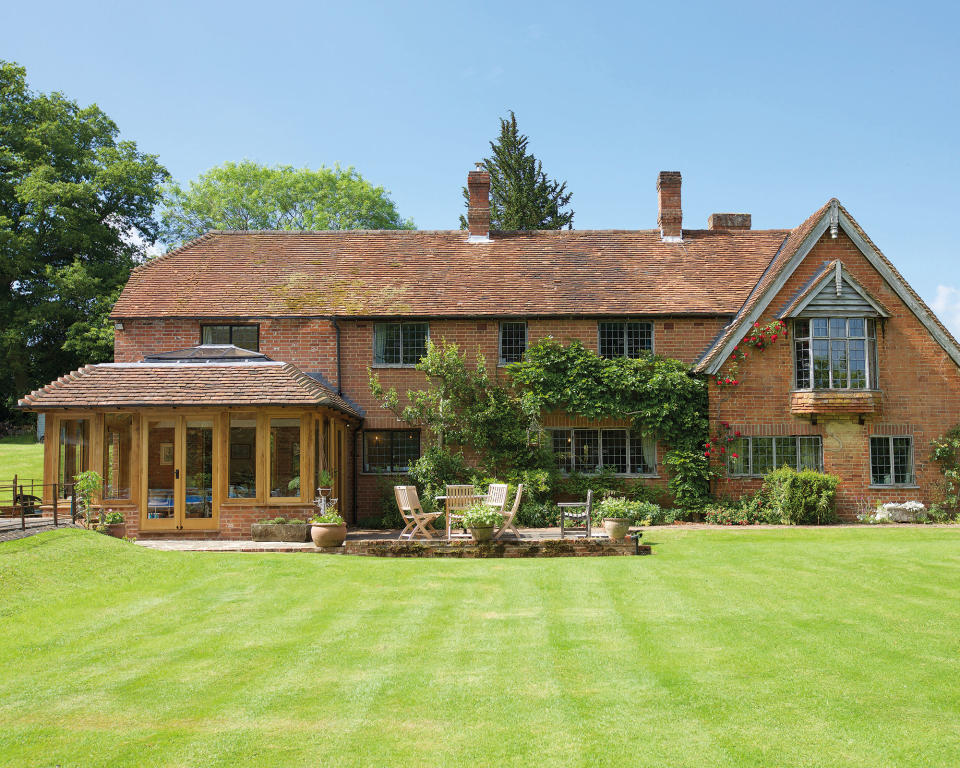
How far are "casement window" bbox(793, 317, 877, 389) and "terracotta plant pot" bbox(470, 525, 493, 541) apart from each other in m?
10.7

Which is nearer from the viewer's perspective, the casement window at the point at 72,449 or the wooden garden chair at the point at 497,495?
the wooden garden chair at the point at 497,495

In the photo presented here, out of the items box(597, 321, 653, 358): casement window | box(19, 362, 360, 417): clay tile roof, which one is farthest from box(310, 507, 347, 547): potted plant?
box(597, 321, 653, 358): casement window

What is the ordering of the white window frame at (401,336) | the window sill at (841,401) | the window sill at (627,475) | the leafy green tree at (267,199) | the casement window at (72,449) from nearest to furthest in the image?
the casement window at (72,449) < the window sill at (841,401) < the window sill at (627,475) < the white window frame at (401,336) < the leafy green tree at (267,199)

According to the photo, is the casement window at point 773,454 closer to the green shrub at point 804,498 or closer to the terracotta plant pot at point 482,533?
the green shrub at point 804,498

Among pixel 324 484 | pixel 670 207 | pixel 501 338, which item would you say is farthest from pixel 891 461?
pixel 324 484

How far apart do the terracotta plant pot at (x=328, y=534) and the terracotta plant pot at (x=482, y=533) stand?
2640 mm

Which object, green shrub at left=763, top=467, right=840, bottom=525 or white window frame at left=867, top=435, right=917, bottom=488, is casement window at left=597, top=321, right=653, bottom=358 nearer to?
green shrub at left=763, top=467, right=840, bottom=525

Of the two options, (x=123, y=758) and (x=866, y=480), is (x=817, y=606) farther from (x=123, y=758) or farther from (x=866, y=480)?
(x=866, y=480)

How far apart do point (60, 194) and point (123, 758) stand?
40007mm

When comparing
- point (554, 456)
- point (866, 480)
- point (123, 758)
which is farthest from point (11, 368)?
point (123, 758)

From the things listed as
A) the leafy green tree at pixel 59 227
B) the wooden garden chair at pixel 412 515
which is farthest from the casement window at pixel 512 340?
the leafy green tree at pixel 59 227

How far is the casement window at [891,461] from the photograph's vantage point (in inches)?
853

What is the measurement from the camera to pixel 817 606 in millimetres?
10070

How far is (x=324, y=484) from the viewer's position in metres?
18.2
